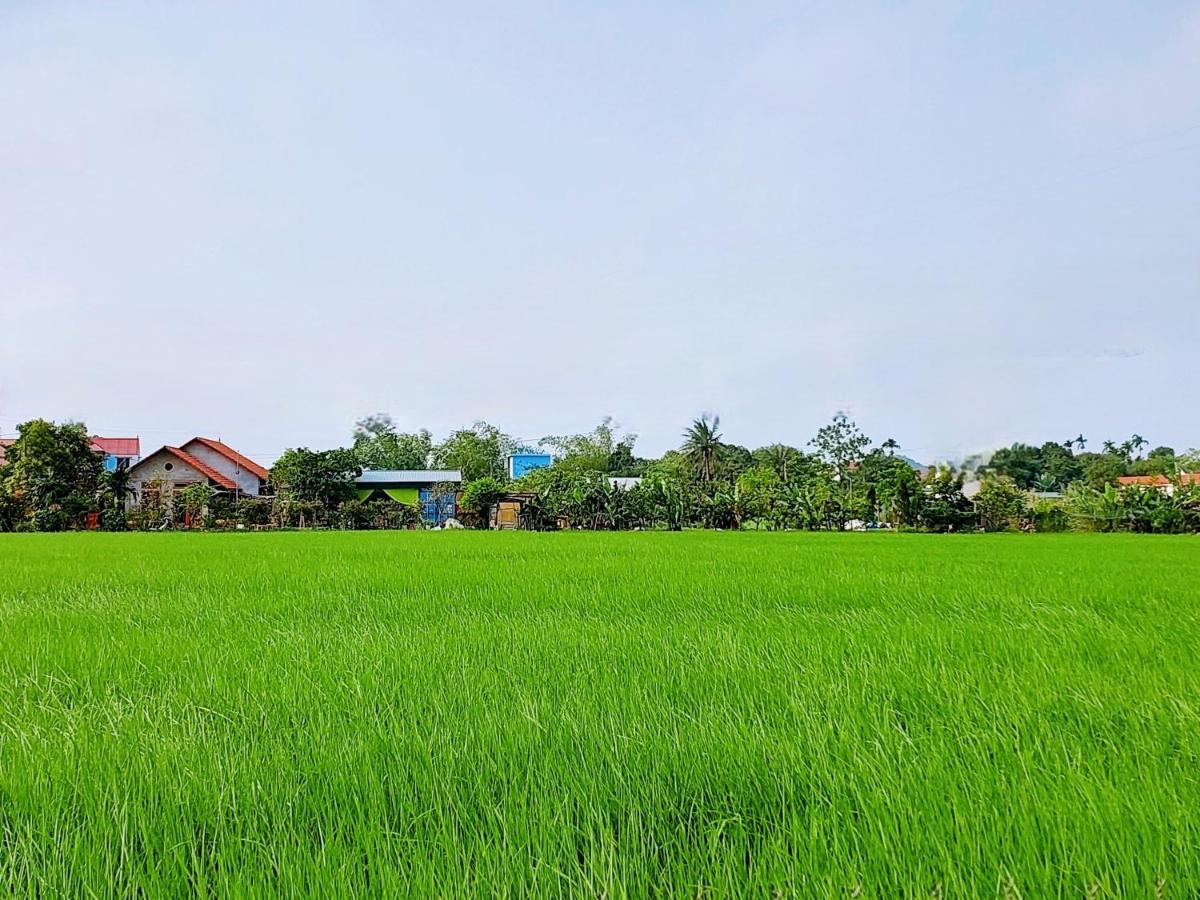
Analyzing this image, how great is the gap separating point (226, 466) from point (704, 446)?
22.8m

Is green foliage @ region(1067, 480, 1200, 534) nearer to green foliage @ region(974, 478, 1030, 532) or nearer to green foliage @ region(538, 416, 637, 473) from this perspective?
green foliage @ region(974, 478, 1030, 532)

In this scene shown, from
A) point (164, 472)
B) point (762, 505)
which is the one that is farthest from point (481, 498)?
point (164, 472)

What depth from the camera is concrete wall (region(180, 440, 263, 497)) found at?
97.1 ft

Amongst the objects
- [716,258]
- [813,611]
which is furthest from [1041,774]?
[716,258]

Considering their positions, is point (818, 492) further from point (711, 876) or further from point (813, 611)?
point (711, 876)

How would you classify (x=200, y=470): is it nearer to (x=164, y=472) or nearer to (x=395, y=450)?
(x=164, y=472)

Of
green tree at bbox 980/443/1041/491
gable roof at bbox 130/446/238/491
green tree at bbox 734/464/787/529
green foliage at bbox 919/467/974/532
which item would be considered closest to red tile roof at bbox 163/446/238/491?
gable roof at bbox 130/446/238/491

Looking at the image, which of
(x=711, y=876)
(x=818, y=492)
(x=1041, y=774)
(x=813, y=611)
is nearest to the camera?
(x=711, y=876)

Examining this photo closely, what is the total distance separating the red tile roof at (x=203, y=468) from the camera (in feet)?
91.1

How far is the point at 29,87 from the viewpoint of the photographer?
28.3ft

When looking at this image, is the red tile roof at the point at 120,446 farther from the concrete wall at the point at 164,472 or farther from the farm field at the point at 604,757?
the farm field at the point at 604,757

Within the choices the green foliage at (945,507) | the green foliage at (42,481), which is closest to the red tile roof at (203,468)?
the green foliage at (42,481)

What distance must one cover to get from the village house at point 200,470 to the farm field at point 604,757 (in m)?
26.6

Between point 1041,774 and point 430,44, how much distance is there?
391 inches
